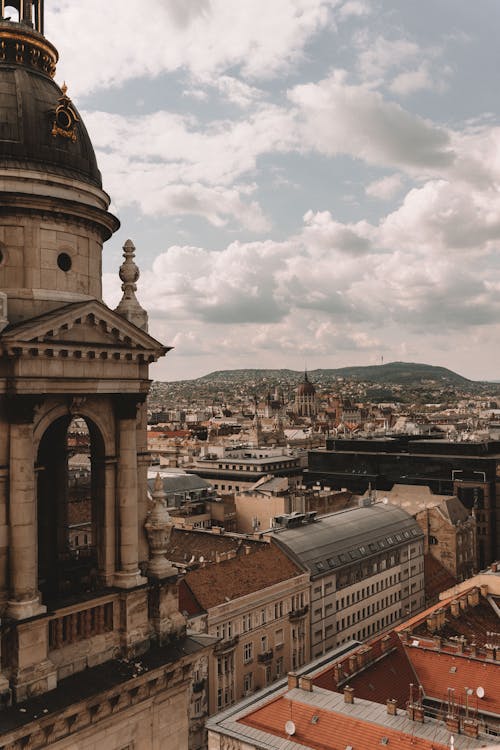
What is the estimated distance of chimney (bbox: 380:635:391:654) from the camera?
45.9 metres

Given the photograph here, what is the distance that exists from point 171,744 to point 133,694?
2.00 m

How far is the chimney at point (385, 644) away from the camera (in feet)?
151

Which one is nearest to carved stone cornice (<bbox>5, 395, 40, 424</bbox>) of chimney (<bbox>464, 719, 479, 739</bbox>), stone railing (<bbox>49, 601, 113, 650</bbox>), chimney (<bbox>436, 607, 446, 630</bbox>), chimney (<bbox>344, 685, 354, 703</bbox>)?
stone railing (<bbox>49, 601, 113, 650</bbox>)

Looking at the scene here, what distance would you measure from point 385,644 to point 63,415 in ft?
124

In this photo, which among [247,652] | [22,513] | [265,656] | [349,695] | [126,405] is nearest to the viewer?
[22,513]

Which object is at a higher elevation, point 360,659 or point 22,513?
point 22,513

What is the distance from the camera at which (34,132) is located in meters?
15.4

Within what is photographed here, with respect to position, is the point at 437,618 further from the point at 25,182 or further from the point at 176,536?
the point at 25,182

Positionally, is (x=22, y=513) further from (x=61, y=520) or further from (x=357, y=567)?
(x=357, y=567)

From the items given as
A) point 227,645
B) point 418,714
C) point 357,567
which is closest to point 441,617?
point 418,714

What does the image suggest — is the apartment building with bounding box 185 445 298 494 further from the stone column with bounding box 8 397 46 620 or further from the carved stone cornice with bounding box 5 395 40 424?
the carved stone cornice with bounding box 5 395 40 424

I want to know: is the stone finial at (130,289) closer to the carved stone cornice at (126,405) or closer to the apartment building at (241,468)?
the carved stone cornice at (126,405)

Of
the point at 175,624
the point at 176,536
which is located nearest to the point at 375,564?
the point at 176,536

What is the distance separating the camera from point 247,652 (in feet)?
181
